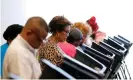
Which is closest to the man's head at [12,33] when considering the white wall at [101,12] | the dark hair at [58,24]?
the dark hair at [58,24]

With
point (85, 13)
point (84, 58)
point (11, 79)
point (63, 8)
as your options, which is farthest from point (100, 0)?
point (11, 79)

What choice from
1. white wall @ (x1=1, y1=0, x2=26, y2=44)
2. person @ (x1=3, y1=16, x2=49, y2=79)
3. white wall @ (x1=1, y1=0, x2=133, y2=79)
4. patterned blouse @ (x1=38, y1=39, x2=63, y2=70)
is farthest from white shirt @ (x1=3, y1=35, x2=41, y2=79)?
white wall @ (x1=1, y1=0, x2=133, y2=79)

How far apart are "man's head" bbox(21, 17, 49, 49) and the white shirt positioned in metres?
0.03

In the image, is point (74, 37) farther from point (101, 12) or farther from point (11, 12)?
point (101, 12)

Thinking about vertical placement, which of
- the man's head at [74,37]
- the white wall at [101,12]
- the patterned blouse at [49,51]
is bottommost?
the white wall at [101,12]

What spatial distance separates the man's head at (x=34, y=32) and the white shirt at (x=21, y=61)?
0.03 metres

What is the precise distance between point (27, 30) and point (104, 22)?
4.52 metres

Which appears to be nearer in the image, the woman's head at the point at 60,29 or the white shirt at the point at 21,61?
the white shirt at the point at 21,61

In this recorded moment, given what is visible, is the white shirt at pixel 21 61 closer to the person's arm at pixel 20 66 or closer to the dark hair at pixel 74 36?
the person's arm at pixel 20 66

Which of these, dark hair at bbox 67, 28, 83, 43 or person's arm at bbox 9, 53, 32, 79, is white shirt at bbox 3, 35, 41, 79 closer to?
person's arm at bbox 9, 53, 32, 79

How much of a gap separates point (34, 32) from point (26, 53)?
13 cm

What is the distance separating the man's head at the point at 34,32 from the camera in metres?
1.83

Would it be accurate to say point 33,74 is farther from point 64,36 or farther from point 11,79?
point 64,36

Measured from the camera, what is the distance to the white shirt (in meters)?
1.74
